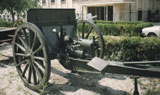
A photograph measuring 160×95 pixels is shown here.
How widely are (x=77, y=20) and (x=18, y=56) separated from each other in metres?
1.82

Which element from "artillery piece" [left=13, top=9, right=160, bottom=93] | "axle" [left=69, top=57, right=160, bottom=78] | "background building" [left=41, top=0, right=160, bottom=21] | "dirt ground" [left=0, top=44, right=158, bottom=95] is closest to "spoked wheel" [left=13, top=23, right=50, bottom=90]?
"artillery piece" [left=13, top=9, right=160, bottom=93]

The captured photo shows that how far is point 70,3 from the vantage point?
111 feet

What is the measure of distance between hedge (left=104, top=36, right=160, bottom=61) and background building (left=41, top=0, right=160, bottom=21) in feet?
67.4

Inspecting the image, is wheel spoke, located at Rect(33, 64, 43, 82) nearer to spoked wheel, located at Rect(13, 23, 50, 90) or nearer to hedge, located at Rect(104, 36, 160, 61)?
spoked wheel, located at Rect(13, 23, 50, 90)

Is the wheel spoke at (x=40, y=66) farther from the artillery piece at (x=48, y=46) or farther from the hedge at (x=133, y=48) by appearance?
the hedge at (x=133, y=48)

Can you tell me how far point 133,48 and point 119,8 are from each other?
74.2 feet

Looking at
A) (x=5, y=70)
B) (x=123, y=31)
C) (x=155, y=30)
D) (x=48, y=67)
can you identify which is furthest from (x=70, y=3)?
(x=48, y=67)

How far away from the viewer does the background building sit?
27.2 metres

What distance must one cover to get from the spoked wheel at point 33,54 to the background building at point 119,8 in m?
22.9

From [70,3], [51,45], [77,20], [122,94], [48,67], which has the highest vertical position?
[70,3]

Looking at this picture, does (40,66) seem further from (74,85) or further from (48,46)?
(74,85)

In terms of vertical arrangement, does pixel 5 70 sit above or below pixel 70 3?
below

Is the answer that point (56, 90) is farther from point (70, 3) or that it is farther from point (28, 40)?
point (70, 3)

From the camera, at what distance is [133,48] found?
20.2ft
